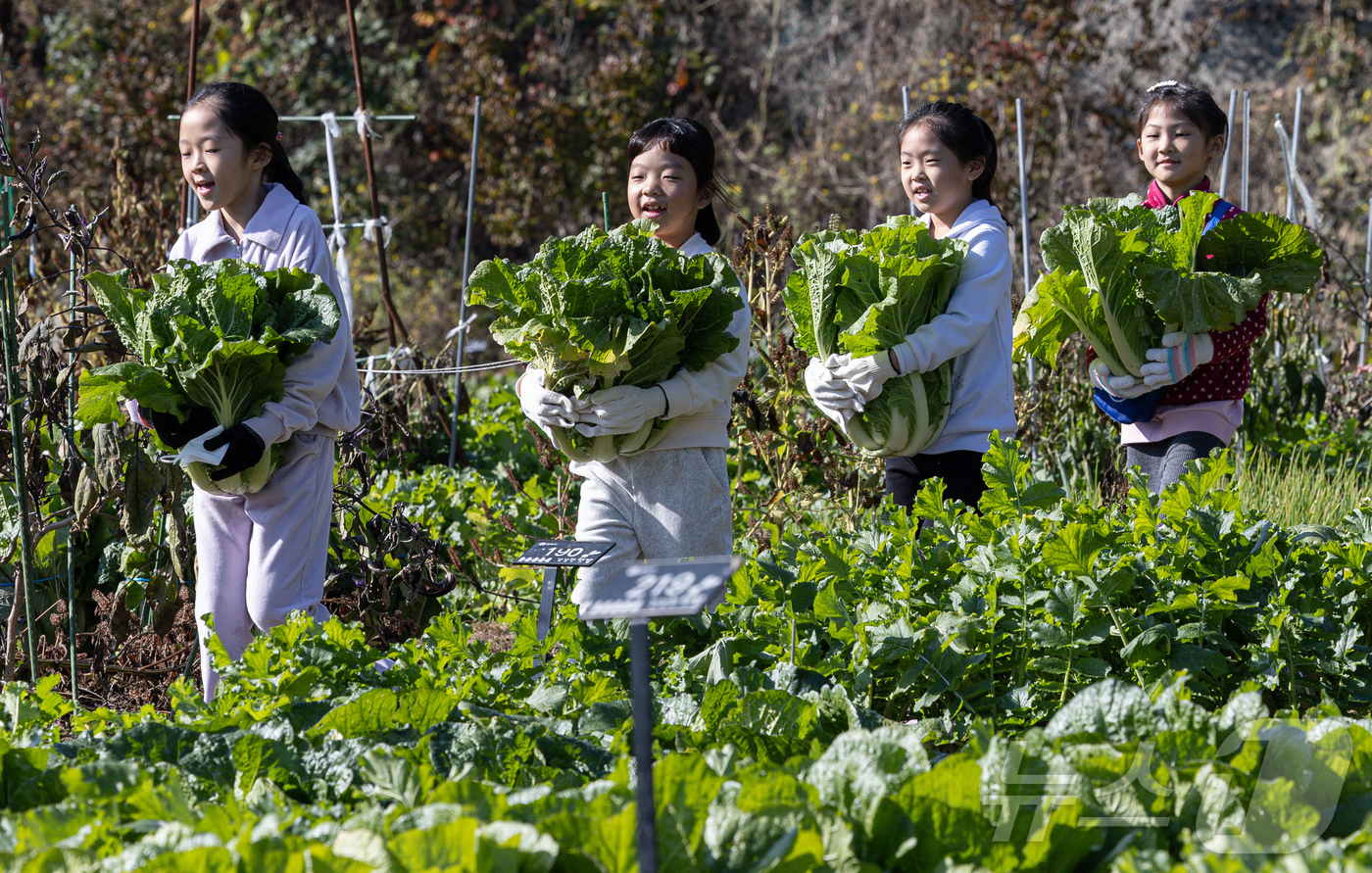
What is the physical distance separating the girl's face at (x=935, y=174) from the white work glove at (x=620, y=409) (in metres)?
0.86

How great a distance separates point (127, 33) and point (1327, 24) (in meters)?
9.72

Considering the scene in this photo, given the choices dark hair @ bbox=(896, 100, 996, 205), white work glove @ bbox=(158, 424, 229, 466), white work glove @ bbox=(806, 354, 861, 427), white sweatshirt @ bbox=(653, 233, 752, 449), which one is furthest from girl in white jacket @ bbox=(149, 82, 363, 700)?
dark hair @ bbox=(896, 100, 996, 205)

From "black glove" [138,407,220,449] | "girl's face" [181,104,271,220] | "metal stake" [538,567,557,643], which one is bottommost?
"metal stake" [538,567,557,643]

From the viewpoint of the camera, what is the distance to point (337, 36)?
1047cm

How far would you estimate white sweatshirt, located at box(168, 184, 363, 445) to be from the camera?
103 inches

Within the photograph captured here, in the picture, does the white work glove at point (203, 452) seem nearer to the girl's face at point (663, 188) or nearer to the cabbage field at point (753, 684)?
the cabbage field at point (753, 684)

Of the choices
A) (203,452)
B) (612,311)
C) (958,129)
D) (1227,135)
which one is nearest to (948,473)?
(958,129)

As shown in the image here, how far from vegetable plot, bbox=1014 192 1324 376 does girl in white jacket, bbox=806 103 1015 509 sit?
0.17 metres

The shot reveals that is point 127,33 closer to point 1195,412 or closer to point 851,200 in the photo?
point 851,200

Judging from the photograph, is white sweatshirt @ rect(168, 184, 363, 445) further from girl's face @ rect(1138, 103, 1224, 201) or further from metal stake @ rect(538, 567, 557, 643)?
girl's face @ rect(1138, 103, 1224, 201)

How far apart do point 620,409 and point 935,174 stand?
101 centimetres

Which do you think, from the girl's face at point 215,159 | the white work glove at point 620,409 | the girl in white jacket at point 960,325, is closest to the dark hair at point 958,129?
the girl in white jacket at point 960,325

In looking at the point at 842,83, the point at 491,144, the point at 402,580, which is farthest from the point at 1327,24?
the point at 402,580

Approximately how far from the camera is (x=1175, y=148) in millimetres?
3105
